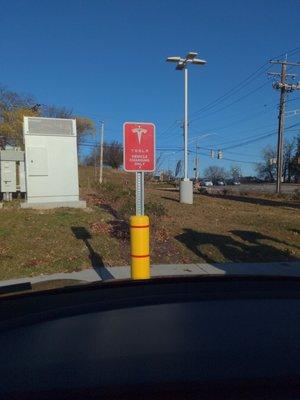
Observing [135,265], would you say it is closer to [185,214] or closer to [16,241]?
[16,241]

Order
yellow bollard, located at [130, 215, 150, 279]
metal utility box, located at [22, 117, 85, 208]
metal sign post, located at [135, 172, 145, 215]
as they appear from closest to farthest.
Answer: yellow bollard, located at [130, 215, 150, 279] < metal sign post, located at [135, 172, 145, 215] < metal utility box, located at [22, 117, 85, 208]

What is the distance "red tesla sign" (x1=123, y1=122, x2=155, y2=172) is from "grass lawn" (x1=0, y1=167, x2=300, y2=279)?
325 centimetres

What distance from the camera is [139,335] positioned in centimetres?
171

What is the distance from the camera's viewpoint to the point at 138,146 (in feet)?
21.7

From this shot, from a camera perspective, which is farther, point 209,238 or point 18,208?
point 18,208

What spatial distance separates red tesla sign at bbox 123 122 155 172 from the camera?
6.52m

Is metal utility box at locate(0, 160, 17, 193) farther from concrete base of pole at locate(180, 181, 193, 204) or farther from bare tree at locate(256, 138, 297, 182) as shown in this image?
bare tree at locate(256, 138, 297, 182)

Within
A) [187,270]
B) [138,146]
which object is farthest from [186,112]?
[138,146]

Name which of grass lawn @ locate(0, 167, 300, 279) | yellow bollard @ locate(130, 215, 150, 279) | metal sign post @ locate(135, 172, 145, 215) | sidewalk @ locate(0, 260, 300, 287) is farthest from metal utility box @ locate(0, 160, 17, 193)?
yellow bollard @ locate(130, 215, 150, 279)

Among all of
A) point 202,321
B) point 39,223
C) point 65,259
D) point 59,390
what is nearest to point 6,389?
point 59,390

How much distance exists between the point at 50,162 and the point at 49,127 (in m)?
1.16

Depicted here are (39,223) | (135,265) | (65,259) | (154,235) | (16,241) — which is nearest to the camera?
(135,265)

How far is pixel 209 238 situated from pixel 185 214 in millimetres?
4524

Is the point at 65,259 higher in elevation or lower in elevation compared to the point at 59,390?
lower
